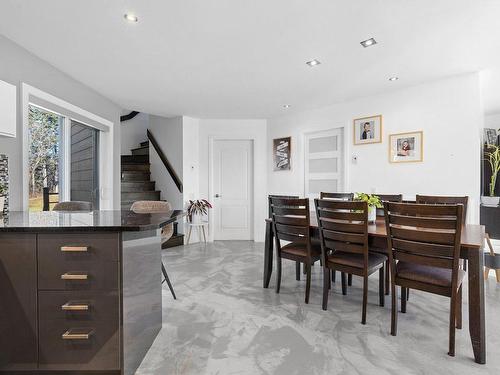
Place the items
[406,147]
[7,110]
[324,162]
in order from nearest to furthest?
[7,110]
[406,147]
[324,162]

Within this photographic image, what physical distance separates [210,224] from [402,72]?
400 cm

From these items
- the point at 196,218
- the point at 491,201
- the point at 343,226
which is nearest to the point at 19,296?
the point at 343,226

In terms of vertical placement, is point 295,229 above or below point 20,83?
below

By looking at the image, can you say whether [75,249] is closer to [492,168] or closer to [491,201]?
[491,201]

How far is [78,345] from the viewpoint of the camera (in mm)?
1496

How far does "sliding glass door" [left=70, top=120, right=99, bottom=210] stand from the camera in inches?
149

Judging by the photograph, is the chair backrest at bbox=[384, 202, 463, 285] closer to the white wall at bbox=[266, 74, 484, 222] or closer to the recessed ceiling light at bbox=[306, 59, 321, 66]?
the recessed ceiling light at bbox=[306, 59, 321, 66]

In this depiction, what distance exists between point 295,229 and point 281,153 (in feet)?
9.53

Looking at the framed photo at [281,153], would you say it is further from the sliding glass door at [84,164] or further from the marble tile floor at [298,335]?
the sliding glass door at [84,164]

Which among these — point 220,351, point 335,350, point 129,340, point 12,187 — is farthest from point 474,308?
point 12,187

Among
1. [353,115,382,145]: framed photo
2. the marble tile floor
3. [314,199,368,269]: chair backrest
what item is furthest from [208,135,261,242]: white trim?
[314,199,368,269]: chair backrest

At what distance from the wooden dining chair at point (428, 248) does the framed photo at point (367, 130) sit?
2446mm

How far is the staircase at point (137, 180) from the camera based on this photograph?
5273 millimetres

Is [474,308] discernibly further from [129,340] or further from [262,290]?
[129,340]
